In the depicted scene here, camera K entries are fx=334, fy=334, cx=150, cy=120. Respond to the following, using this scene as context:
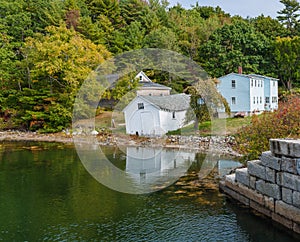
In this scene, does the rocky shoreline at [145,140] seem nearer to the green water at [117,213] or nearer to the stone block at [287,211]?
the green water at [117,213]

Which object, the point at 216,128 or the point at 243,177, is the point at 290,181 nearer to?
the point at 243,177

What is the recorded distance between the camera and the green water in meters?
9.85

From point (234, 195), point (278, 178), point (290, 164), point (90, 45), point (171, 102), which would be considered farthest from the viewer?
Result: point (90, 45)

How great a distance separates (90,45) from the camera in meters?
37.2

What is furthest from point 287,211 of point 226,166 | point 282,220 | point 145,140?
point 145,140

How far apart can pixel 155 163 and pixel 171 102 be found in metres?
10.8

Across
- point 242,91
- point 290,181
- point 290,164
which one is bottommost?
point 290,181

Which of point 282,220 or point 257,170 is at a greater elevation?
point 257,170

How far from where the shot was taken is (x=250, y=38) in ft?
144

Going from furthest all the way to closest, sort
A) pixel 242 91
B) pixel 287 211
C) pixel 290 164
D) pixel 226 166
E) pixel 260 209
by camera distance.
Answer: pixel 242 91, pixel 226 166, pixel 260 209, pixel 287 211, pixel 290 164

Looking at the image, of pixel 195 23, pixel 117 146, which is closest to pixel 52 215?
pixel 117 146

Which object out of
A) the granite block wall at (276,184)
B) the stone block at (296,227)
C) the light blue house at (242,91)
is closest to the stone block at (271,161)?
the granite block wall at (276,184)

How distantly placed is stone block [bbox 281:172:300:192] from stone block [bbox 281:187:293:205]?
0.12m

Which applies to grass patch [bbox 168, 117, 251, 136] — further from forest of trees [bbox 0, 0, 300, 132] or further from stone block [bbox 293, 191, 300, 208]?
stone block [bbox 293, 191, 300, 208]
